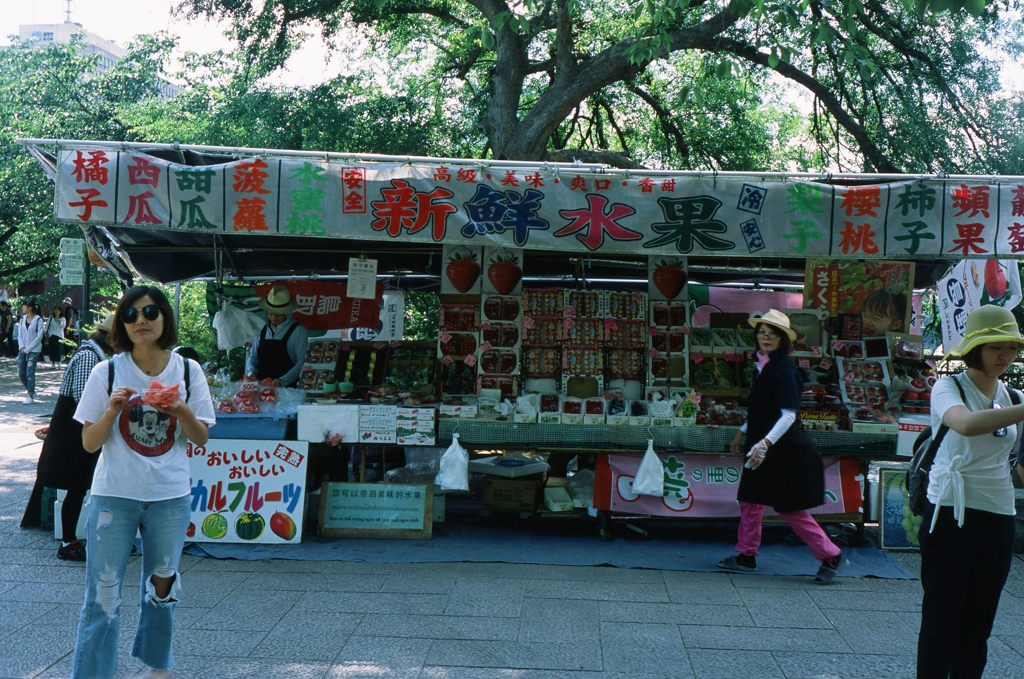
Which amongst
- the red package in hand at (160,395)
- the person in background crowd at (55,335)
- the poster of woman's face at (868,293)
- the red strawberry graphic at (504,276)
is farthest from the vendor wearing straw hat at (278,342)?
the person in background crowd at (55,335)

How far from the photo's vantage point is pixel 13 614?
4910 mm

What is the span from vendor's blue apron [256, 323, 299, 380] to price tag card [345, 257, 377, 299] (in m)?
0.83

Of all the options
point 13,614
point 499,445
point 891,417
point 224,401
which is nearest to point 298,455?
point 224,401

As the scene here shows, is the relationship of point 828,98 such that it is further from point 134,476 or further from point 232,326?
point 134,476

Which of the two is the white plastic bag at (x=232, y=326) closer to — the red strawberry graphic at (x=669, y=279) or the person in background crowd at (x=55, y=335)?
the red strawberry graphic at (x=669, y=279)

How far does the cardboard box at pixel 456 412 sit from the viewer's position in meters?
6.80

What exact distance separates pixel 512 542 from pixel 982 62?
10371 millimetres

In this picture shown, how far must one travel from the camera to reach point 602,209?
6418 millimetres

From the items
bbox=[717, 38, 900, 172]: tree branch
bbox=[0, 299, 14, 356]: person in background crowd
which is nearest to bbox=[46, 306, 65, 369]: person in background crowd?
bbox=[0, 299, 14, 356]: person in background crowd

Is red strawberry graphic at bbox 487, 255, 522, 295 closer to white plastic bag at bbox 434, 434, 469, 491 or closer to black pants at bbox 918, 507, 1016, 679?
white plastic bag at bbox 434, 434, 469, 491

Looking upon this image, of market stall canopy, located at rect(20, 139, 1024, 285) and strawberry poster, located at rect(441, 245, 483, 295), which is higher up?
market stall canopy, located at rect(20, 139, 1024, 285)

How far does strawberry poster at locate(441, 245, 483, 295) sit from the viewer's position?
7852mm

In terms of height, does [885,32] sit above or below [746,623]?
above

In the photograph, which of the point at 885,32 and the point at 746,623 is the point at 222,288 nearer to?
the point at 746,623
